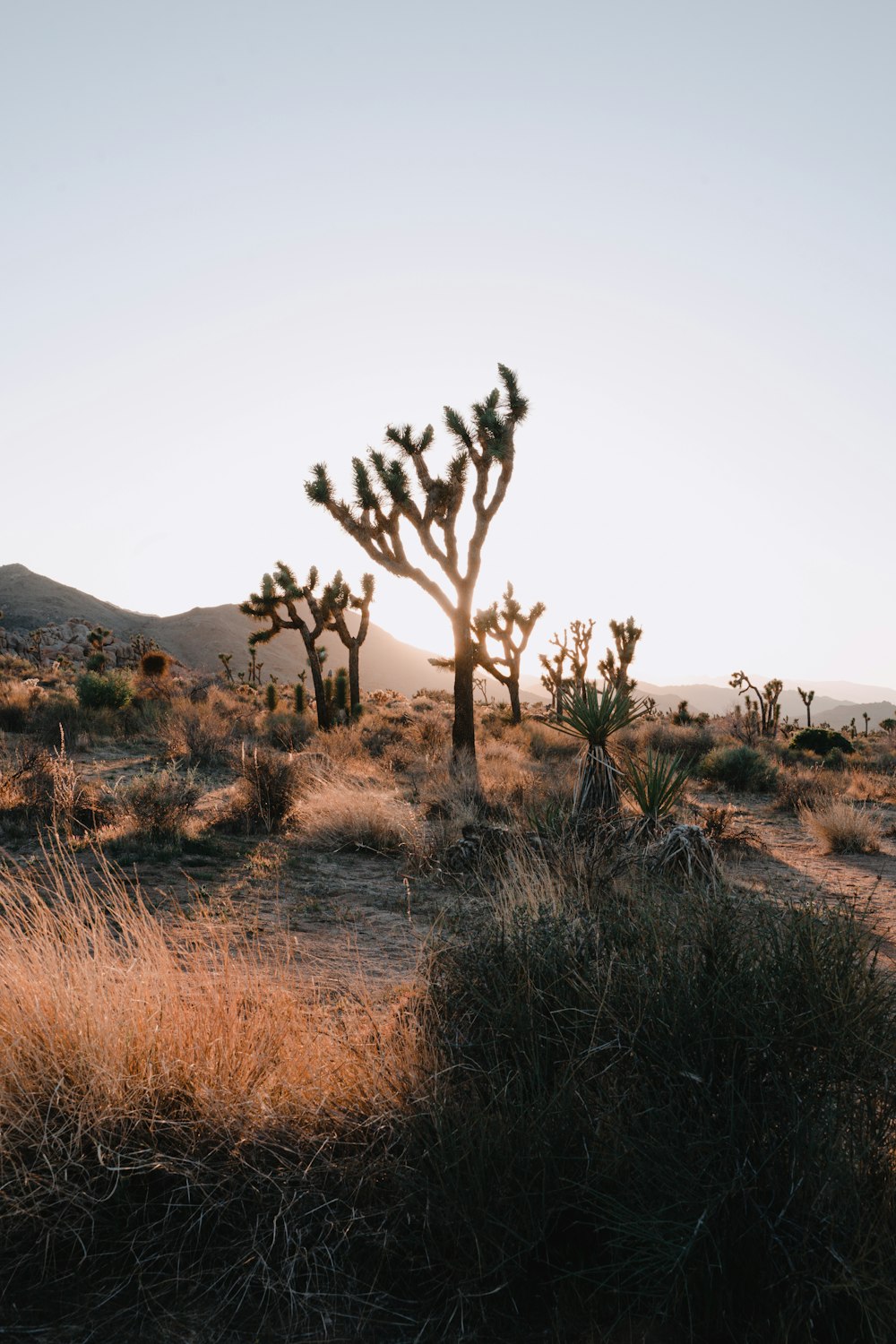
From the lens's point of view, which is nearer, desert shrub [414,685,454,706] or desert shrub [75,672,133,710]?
desert shrub [75,672,133,710]

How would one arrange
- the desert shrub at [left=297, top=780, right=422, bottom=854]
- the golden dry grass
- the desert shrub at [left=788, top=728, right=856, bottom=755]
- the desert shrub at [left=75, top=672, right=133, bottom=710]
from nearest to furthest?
the golden dry grass → the desert shrub at [left=297, top=780, right=422, bottom=854] → the desert shrub at [left=75, top=672, right=133, bottom=710] → the desert shrub at [left=788, top=728, right=856, bottom=755]

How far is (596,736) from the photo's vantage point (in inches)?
406

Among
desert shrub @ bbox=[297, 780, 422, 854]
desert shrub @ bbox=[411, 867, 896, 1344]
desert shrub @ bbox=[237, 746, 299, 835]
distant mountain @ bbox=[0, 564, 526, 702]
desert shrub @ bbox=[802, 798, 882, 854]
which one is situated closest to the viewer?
desert shrub @ bbox=[411, 867, 896, 1344]

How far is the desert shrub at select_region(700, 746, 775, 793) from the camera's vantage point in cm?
1836

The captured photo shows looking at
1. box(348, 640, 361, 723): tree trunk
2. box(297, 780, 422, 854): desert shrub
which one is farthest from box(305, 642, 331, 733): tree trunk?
box(297, 780, 422, 854): desert shrub

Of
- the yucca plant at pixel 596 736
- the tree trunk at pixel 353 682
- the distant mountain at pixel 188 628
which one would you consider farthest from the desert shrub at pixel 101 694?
the distant mountain at pixel 188 628

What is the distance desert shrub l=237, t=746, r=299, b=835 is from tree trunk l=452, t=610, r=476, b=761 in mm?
6961

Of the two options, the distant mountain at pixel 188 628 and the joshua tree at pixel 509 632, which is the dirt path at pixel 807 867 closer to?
the joshua tree at pixel 509 632

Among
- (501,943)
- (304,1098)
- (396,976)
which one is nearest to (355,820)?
(396,976)

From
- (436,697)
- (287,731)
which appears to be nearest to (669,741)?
(287,731)

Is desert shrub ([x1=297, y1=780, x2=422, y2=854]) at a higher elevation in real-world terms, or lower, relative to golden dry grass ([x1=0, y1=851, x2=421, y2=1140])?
lower

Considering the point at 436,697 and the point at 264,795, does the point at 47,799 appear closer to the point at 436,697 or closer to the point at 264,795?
the point at 264,795

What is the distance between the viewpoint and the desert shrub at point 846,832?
11.9 m

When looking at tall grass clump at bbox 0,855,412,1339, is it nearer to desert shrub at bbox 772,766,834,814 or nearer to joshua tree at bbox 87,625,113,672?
desert shrub at bbox 772,766,834,814
